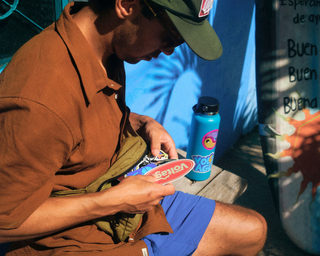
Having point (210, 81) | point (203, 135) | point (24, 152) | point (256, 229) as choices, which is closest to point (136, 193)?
point (24, 152)

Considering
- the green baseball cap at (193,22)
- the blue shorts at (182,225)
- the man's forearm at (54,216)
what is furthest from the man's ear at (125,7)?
the blue shorts at (182,225)

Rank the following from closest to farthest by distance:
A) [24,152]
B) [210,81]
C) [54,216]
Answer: [24,152]
[54,216]
[210,81]

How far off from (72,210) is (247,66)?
3.61 m

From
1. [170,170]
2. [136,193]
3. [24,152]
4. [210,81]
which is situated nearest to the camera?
[24,152]

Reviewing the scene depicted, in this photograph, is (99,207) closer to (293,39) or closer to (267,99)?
(267,99)

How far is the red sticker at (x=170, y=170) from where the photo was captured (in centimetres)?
139

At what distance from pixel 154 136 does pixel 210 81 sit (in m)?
1.78

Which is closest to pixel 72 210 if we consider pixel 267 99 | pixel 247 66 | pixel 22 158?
pixel 22 158

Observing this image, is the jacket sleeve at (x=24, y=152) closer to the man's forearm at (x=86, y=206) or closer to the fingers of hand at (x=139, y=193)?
the man's forearm at (x=86, y=206)

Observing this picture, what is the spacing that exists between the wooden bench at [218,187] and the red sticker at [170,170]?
Answer: 68 cm

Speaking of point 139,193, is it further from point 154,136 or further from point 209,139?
point 209,139

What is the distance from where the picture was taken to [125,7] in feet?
3.50

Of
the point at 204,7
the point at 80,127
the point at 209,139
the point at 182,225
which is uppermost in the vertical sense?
the point at 204,7

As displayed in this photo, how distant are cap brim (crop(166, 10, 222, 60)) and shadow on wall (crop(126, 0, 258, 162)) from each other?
98 cm
